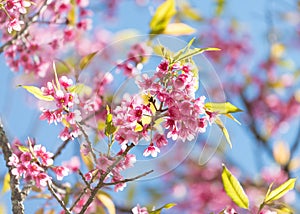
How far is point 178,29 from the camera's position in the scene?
213cm

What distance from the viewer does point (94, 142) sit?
138cm

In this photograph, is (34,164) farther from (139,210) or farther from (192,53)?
(192,53)

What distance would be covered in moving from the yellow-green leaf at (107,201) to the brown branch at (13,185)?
1.33 feet

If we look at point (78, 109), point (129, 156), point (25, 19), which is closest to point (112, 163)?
point (129, 156)

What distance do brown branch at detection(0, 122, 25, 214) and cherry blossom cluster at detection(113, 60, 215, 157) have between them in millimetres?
340

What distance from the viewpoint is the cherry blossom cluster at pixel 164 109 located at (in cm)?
125

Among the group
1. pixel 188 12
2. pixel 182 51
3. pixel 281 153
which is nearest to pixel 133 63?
pixel 182 51

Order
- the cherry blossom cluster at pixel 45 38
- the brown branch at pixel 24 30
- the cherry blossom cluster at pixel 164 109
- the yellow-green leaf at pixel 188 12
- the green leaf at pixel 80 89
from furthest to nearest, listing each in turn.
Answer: the yellow-green leaf at pixel 188 12, the cherry blossom cluster at pixel 45 38, the brown branch at pixel 24 30, the green leaf at pixel 80 89, the cherry blossom cluster at pixel 164 109

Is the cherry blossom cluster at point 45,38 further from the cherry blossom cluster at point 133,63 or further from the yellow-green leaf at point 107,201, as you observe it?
the yellow-green leaf at point 107,201

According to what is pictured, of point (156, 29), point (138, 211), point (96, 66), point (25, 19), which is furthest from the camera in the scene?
point (156, 29)

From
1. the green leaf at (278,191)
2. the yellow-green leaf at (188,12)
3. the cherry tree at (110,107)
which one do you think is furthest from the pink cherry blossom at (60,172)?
the yellow-green leaf at (188,12)

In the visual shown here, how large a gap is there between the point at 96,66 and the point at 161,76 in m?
0.38

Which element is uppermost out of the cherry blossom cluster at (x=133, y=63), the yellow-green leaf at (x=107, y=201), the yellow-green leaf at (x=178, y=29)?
the yellow-green leaf at (x=178, y=29)

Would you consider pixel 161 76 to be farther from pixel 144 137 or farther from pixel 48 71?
pixel 48 71
